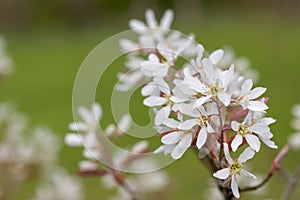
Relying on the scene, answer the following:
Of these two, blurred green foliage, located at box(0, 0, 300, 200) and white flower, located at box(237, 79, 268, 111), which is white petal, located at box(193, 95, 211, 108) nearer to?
white flower, located at box(237, 79, 268, 111)

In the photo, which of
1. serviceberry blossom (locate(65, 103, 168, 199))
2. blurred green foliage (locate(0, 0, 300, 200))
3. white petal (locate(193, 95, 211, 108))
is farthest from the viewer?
blurred green foliage (locate(0, 0, 300, 200))

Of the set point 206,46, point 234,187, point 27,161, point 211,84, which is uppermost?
point 206,46

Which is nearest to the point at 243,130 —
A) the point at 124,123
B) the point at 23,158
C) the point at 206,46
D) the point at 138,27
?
the point at 124,123

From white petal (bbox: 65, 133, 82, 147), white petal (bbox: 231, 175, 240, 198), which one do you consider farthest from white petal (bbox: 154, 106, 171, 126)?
white petal (bbox: 65, 133, 82, 147)

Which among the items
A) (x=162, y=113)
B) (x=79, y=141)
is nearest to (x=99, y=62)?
(x=79, y=141)

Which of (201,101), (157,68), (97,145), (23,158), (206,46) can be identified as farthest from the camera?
(206,46)

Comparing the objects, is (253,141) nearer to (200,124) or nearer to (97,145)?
(200,124)

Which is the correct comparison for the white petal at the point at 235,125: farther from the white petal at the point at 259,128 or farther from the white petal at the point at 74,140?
the white petal at the point at 74,140
